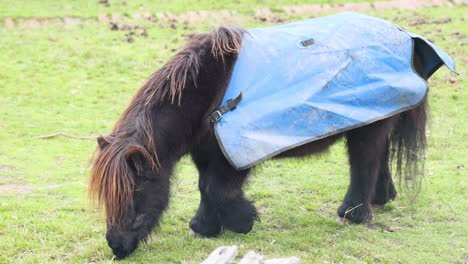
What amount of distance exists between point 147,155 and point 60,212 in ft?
5.50

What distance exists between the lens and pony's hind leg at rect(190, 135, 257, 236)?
4.91 metres

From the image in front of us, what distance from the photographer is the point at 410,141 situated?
578cm

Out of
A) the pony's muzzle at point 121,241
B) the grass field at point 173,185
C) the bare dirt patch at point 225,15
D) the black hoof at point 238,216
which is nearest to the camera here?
the pony's muzzle at point 121,241

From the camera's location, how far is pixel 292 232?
210 inches

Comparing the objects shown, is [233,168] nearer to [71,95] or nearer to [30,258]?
[30,258]

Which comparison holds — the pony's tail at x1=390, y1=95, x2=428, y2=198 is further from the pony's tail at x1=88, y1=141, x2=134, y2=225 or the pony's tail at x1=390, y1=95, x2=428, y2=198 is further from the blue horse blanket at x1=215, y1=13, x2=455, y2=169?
the pony's tail at x1=88, y1=141, x2=134, y2=225

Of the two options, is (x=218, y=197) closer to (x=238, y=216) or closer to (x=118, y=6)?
(x=238, y=216)

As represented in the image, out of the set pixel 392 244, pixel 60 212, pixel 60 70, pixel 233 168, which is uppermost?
pixel 233 168

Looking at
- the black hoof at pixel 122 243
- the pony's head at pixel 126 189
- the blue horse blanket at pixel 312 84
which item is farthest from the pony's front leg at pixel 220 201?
the black hoof at pixel 122 243

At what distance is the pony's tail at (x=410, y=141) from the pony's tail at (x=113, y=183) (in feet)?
8.92

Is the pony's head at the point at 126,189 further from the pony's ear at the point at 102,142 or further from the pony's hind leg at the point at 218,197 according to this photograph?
the pony's hind leg at the point at 218,197

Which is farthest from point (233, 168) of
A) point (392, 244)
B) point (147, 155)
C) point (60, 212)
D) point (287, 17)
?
point (287, 17)

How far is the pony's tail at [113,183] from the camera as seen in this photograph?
4277 mm

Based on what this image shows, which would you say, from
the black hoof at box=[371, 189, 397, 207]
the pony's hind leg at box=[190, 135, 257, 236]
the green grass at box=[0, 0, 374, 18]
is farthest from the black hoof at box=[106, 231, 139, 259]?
the green grass at box=[0, 0, 374, 18]
